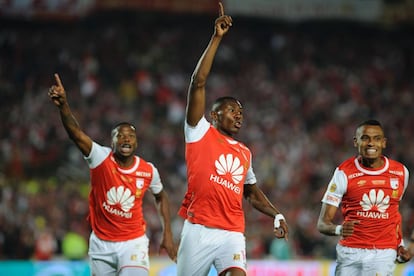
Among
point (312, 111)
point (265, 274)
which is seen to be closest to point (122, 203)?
point (265, 274)

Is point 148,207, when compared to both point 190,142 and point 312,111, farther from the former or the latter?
point 190,142

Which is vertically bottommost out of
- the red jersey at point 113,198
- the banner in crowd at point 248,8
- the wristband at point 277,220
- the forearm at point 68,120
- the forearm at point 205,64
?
the wristband at point 277,220

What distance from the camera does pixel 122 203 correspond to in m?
8.31

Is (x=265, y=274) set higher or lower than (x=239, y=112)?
lower

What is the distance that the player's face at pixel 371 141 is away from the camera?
25.5 feet

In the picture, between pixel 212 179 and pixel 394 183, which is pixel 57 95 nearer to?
pixel 212 179

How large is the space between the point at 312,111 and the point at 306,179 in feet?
10.8

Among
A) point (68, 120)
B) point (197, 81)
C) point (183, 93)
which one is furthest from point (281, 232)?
point (183, 93)

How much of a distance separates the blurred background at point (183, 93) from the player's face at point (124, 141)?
641 cm

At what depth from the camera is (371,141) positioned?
25.6 ft

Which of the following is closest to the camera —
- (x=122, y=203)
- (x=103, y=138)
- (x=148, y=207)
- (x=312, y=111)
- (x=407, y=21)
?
(x=122, y=203)

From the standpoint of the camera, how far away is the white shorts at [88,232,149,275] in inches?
325

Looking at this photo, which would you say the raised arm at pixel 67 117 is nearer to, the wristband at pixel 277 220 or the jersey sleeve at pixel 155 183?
the jersey sleeve at pixel 155 183

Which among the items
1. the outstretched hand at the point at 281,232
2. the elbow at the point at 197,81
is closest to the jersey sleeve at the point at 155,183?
the outstretched hand at the point at 281,232
